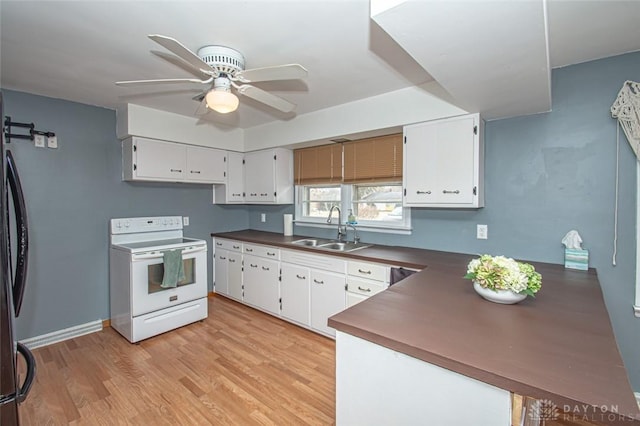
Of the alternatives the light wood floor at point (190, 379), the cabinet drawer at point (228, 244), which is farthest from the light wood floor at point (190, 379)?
the cabinet drawer at point (228, 244)

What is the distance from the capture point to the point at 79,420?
1.84m

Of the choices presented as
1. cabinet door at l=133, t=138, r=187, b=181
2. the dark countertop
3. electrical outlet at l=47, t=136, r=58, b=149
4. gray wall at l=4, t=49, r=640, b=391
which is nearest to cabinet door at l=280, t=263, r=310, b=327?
gray wall at l=4, t=49, r=640, b=391

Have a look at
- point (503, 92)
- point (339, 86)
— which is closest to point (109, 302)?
point (339, 86)

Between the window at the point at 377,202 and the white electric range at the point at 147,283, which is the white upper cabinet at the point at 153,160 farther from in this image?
the window at the point at 377,202

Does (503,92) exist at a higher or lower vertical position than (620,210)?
higher

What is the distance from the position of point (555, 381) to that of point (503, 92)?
163 centimetres

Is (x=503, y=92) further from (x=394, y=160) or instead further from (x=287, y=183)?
(x=287, y=183)

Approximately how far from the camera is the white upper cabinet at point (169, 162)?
312 centimetres

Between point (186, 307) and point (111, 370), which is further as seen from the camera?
point (186, 307)

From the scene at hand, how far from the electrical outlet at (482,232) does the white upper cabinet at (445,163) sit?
0.20m

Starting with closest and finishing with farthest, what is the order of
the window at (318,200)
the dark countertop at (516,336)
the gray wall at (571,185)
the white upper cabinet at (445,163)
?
the dark countertop at (516,336)
the gray wall at (571,185)
the white upper cabinet at (445,163)
the window at (318,200)

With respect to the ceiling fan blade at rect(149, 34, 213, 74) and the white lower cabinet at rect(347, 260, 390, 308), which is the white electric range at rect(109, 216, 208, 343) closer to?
the white lower cabinet at rect(347, 260, 390, 308)

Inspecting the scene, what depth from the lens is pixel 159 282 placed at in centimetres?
296

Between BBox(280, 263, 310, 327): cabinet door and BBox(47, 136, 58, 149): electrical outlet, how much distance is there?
2497mm
